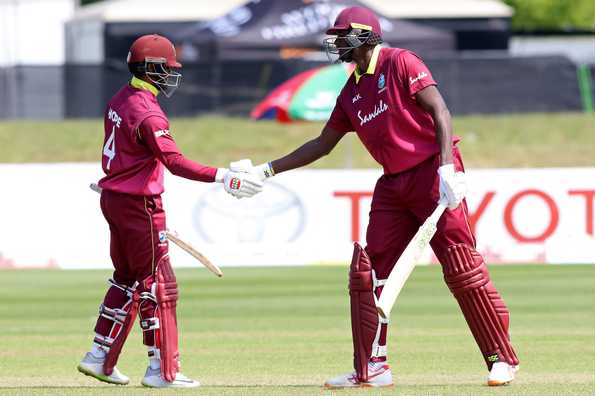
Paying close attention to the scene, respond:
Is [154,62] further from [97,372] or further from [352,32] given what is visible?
[97,372]

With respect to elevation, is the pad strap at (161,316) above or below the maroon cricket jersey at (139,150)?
below

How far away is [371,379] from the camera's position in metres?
8.06

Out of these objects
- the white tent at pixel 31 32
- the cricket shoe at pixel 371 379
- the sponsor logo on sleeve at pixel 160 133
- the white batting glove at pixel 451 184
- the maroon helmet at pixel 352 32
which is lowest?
the white tent at pixel 31 32

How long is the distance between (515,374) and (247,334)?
297cm

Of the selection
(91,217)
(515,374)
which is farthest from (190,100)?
(515,374)

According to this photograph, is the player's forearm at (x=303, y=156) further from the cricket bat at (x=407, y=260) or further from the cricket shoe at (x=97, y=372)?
the cricket shoe at (x=97, y=372)

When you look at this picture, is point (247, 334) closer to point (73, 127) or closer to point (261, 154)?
point (261, 154)

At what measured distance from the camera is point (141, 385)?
8297 millimetres

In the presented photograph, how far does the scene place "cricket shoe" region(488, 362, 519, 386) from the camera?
7.91m

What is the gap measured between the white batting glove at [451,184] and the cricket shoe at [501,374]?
0.87 metres

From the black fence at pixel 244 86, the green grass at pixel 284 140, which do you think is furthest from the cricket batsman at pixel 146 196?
the black fence at pixel 244 86

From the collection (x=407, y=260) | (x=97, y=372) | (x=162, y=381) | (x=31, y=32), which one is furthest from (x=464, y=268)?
(x=31, y=32)

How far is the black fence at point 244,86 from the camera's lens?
27656 mm

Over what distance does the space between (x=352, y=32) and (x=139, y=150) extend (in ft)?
4.18
